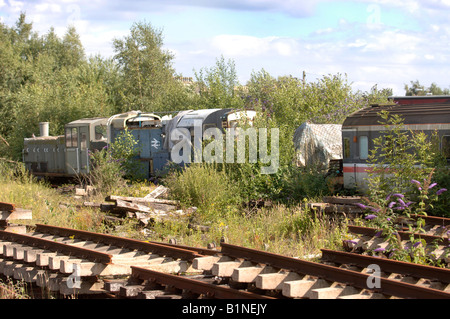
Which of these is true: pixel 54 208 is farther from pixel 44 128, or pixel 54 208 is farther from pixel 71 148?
pixel 44 128

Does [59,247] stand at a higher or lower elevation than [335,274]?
lower

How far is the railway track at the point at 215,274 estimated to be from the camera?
18.1 feet

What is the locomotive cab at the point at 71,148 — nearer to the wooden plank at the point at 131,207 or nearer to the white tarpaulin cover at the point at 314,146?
the wooden plank at the point at 131,207

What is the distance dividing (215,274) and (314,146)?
37.5ft

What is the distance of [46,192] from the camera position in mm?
17297

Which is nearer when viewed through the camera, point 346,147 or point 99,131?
point 346,147

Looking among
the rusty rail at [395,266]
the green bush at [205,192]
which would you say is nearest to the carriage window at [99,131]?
the green bush at [205,192]

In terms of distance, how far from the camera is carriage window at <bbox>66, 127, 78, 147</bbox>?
21.6 meters

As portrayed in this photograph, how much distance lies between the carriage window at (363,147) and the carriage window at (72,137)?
12.3 m

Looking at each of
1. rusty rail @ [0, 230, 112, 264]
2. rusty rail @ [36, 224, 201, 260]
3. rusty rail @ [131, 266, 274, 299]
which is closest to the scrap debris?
rusty rail @ [36, 224, 201, 260]

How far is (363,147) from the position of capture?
14.3m

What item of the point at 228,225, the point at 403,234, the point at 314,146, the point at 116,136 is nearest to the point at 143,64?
the point at 116,136

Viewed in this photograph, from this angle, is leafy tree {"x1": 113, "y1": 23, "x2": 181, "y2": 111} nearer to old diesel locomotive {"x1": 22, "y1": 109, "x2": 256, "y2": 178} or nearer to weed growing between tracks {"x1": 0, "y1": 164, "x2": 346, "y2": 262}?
old diesel locomotive {"x1": 22, "y1": 109, "x2": 256, "y2": 178}

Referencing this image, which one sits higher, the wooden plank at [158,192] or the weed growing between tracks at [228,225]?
the wooden plank at [158,192]
